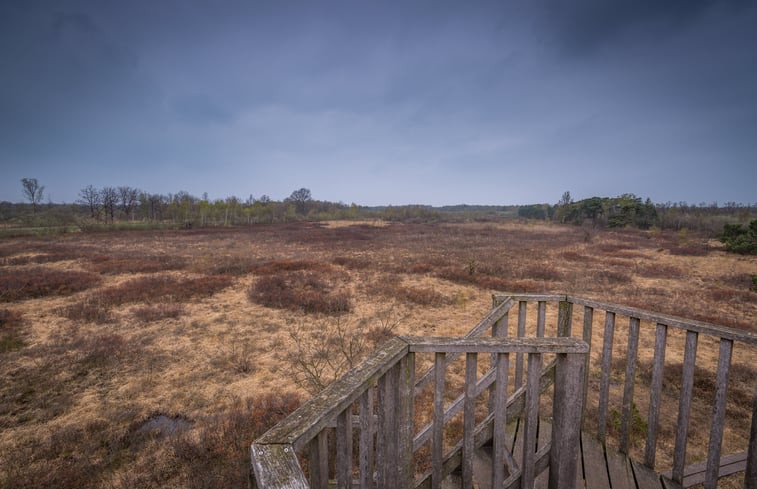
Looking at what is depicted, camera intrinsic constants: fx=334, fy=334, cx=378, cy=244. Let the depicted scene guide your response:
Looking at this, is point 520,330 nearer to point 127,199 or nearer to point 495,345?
point 495,345

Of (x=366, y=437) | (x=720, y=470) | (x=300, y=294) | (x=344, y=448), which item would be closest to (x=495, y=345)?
(x=366, y=437)

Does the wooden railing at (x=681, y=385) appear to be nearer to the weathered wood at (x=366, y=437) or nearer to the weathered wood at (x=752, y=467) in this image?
the weathered wood at (x=752, y=467)

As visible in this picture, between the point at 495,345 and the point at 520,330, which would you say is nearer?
the point at 495,345

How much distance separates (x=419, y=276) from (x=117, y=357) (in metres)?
11.4

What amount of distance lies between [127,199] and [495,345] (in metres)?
76.0

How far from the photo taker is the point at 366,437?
5.82 ft

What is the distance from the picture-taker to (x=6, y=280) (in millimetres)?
13117

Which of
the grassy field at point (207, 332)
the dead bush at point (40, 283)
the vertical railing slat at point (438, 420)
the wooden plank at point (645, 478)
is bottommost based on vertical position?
the grassy field at point (207, 332)

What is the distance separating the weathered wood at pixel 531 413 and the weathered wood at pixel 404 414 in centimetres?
69

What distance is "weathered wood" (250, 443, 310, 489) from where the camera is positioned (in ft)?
3.63

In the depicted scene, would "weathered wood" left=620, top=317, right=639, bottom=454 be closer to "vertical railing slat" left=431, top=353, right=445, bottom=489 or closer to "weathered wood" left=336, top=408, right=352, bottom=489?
"vertical railing slat" left=431, top=353, right=445, bottom=489

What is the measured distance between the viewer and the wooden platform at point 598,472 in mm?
2865

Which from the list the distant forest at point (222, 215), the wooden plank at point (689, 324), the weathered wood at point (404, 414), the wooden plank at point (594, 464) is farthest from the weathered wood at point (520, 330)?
the distant forest at point (222, 215)

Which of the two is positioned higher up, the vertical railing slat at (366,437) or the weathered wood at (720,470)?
the vertical railing slat at (366,437)
